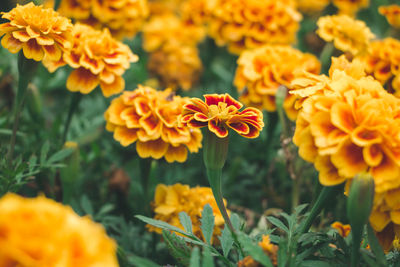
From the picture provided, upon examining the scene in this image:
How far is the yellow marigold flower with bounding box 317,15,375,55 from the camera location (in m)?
1.17

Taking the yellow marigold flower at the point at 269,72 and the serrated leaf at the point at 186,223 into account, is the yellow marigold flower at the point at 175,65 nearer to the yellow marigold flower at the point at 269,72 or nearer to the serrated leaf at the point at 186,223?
the yellow marigold flower at the point at 269,72

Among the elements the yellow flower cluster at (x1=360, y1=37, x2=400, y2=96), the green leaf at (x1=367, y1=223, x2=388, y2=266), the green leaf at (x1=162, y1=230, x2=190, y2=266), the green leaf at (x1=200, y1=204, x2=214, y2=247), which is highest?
the yellow flower cluster at (x1=360, y1=37, x2=400, y2=96)

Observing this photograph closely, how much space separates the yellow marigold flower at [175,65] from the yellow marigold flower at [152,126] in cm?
81

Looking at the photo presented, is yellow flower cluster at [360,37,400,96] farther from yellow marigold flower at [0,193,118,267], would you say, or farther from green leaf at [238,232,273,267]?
yellow marigold flower at [0,193,118,267]

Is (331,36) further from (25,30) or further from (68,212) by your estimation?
(68,212)

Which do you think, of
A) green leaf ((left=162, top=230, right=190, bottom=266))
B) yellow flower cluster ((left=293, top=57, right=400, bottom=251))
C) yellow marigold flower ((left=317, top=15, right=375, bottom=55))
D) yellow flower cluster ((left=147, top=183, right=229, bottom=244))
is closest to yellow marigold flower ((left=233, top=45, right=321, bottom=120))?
yellow marigold flower ((left=317, top=15, right=375, bottom=55))

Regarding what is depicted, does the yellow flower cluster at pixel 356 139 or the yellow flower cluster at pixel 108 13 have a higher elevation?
the yellow flower cluster at pixel 108 13

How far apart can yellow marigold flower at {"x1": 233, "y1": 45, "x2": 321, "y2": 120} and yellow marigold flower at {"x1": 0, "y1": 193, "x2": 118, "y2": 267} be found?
0.80 m

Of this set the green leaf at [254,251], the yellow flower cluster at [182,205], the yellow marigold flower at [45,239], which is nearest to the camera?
the yellow marigold flower at [45,239]

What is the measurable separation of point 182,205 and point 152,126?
0.69 ft

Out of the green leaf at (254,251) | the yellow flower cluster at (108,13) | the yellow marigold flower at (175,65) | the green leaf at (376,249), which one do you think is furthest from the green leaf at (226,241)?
the yellow marigold flower at (175,65)

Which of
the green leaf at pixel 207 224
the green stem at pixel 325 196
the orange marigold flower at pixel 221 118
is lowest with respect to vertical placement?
the green leaf at pixel 207 224

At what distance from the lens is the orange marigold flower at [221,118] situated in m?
0.74

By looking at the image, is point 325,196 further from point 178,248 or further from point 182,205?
point 182,205
